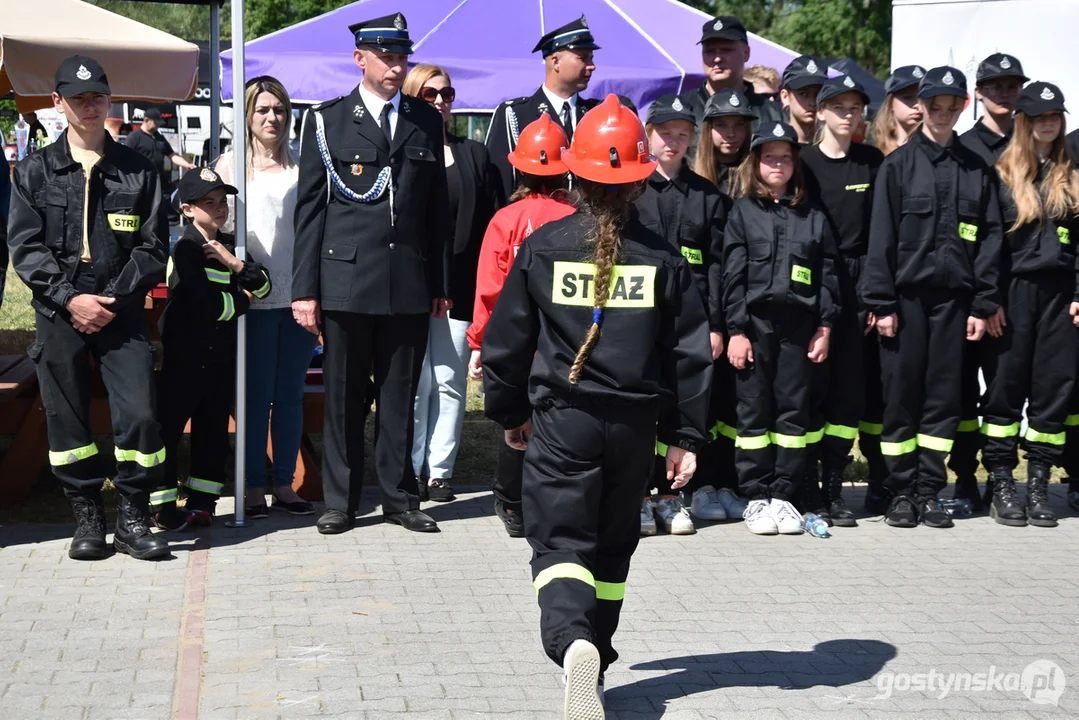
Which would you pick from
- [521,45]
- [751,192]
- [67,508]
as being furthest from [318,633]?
[521,45]

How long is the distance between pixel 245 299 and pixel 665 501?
259 centimetres

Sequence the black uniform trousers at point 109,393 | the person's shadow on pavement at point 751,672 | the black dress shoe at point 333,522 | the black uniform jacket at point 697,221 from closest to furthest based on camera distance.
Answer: the person's shadow on pavement at point 751,672 → the black uniform trousers at point 109,393 → the black dress shoe at point 333,522 → the black uniform jacket at point 697,221

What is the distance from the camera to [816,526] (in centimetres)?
738

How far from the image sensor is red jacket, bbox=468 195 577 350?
6.52 meters

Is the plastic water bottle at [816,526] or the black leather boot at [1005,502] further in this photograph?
the black leather boot at [1005,502]

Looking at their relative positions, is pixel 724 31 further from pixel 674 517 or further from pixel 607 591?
pixel 607 591

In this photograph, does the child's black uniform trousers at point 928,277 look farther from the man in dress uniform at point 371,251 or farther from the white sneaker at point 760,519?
the man in dress uniform at point 371,251

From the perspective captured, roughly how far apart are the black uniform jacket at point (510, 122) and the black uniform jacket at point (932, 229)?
1768mm

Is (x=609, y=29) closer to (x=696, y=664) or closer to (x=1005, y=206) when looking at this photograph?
(x=1005, y=206)

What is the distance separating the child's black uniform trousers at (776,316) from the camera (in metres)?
7.20

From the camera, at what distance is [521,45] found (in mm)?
12023

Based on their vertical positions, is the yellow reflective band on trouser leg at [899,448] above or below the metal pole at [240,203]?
below

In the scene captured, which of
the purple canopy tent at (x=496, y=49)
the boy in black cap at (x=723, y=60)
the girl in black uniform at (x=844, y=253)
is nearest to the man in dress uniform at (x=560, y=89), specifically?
the boy in black cap at (x=723, y=60)

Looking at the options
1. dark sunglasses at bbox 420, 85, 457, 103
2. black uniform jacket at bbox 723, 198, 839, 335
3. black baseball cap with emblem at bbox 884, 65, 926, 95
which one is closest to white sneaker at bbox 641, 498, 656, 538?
black uniform jacket at bbox 723, 198, 839, 335
